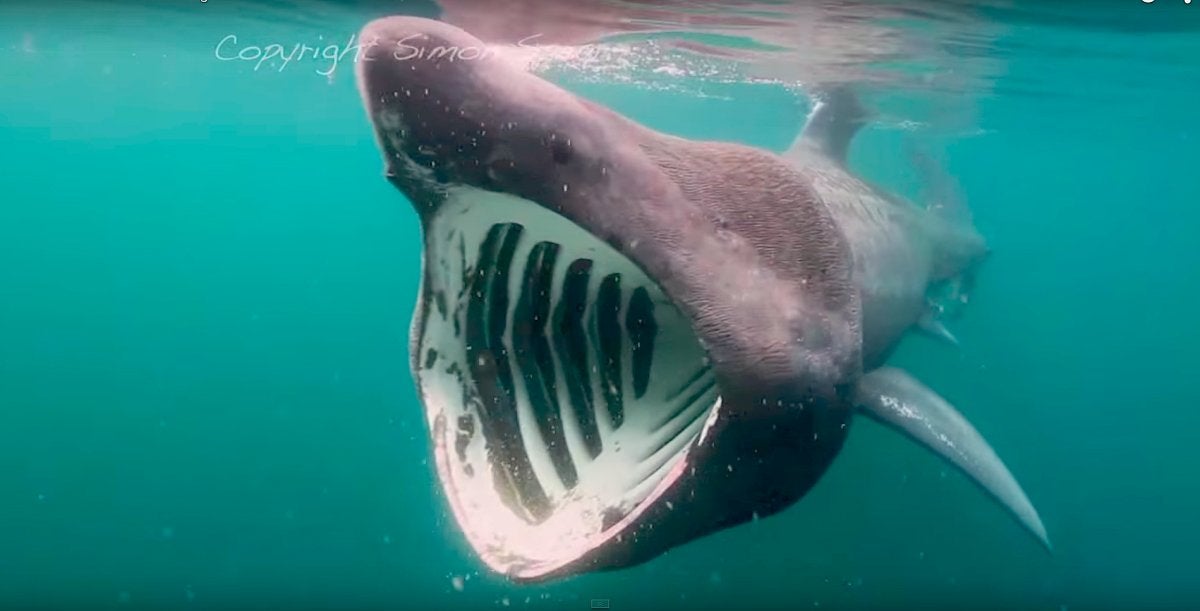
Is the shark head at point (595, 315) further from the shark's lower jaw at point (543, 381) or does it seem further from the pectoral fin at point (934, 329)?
the pectoral fin at point (934, 329)

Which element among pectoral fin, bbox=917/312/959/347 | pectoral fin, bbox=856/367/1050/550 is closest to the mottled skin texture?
pectoral fin, bbox=856/367/1050/550

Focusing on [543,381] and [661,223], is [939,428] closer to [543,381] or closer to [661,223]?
[543,381]

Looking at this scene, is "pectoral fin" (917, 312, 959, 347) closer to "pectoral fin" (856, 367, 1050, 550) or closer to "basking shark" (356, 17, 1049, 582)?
"pectoral fin" (856, 367, 1050, 550)

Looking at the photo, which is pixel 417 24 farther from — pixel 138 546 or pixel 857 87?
pixel 138 546

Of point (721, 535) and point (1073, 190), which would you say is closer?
point (721, 535)

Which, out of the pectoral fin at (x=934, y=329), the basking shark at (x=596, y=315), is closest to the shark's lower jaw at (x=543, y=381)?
the basking shark at (x=596, y=315)

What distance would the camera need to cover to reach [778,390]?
2.73 m

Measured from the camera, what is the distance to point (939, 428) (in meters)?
4.75

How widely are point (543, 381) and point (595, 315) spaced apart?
345mm

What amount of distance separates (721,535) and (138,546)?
10231mm

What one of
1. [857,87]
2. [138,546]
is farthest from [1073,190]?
[138,546]

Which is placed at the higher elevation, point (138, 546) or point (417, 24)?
point (417, 24)

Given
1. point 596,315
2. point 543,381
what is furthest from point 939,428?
point 543,381

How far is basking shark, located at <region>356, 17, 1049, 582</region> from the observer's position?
2629mm
